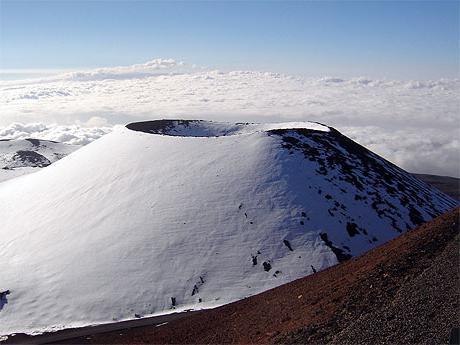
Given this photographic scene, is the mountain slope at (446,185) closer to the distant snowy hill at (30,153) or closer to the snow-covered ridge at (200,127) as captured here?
the snow-covered ridge at (200,127)

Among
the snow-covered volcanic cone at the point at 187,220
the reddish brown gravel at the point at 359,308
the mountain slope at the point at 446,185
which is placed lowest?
the mountain slope at the point at 446,185

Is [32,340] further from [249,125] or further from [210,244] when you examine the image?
[249,125]

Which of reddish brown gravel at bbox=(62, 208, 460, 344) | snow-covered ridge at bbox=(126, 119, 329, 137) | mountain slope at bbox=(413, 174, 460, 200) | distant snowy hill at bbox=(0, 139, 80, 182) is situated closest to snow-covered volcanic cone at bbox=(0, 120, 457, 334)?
reddish brown gravel at bbox=(62, 208, 460, 344)

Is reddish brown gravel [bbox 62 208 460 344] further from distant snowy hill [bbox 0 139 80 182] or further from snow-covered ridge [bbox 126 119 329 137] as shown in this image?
distant snowy hill [bbox 0 139 80 182]

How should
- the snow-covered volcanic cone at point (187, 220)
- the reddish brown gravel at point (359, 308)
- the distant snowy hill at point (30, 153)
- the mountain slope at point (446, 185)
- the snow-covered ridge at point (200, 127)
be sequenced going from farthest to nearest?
the distant snowy hill at point (30, 153), the mountain slope at point (446, 185), the snow-covered ridge at point (200, 127), the snow-covered volcanic cone at point (187, 220), the reddish brown gravel at point (359, 308)

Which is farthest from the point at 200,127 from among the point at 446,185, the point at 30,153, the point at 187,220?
the point at 30,153

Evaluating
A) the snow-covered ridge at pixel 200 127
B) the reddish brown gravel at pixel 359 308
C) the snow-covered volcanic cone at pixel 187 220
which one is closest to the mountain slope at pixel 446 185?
the snow-covered ridge at pixel 200 127
